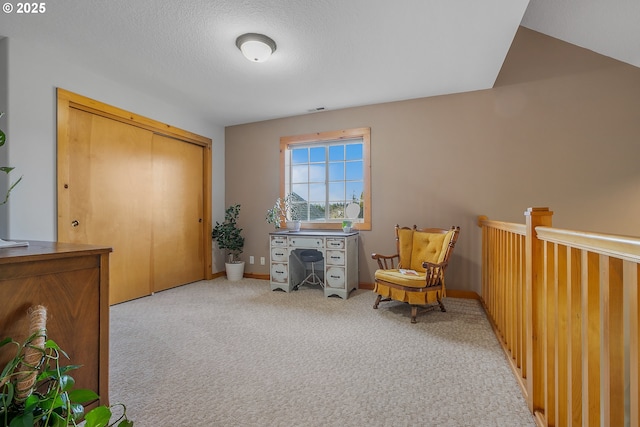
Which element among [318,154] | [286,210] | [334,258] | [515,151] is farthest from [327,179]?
[515,151]

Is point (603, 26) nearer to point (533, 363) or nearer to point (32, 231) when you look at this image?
point (533, 363)

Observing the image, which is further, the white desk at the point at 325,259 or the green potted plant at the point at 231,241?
the green potted plant at the point at 231,241

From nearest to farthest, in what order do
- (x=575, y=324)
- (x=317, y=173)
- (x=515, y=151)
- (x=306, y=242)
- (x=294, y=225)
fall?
(x=575, y=324) → (x=515, y=151) → (x=306, y=242) → (x=294, y=225) → (x=317, y=173)

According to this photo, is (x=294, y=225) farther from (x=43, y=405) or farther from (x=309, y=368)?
(x=43, y=405)

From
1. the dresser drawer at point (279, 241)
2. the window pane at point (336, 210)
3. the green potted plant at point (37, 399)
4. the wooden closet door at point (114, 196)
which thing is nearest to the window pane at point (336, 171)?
the window pane at point (336, 210)

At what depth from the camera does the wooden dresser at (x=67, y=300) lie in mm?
1159

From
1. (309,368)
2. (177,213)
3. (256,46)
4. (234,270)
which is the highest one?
(256,46)

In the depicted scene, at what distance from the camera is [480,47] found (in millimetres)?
2562

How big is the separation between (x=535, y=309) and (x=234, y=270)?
382 cm

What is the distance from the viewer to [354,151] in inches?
161

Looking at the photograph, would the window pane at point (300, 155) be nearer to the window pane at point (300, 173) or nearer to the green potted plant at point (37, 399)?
the window pane at point (300, 173)

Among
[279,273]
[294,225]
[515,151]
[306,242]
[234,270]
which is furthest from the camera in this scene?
[234,270]

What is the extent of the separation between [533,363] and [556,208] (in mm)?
2448

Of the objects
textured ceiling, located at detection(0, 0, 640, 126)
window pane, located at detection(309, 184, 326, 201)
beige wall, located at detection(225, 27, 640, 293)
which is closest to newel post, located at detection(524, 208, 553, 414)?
textured ceiling, located at detection(0, 0, 640, 126)
